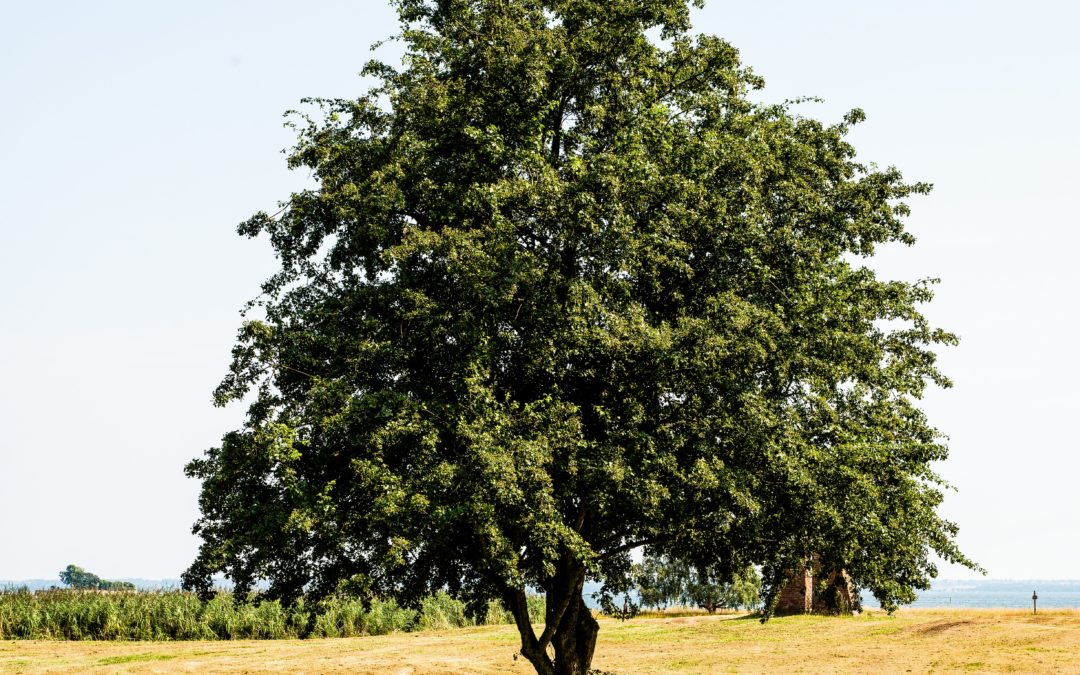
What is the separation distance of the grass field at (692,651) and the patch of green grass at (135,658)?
32 millimetres

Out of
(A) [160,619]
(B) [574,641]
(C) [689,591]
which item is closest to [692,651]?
(B) [574,641]

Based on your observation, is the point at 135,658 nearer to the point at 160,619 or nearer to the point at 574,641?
the point at 160,619

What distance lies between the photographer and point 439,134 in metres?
23.5

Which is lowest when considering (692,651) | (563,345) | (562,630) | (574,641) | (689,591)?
(692,651)

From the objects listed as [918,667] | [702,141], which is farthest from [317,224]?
[918,667]

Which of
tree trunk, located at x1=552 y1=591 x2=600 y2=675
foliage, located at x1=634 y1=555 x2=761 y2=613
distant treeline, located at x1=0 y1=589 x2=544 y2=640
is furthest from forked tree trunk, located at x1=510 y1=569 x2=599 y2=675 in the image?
distant treeline, located at x1=0 y1=589 x2=544 y2=640

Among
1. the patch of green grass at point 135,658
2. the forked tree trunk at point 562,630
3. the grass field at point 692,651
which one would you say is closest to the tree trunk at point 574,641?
the forked tree trunk at point 562,630

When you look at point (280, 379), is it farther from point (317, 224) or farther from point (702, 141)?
point (702, 141)

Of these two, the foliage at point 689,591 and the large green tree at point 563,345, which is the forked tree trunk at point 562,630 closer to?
the large green tree at point 563,345

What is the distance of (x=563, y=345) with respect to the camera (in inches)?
832

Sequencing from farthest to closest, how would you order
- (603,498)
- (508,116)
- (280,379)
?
(508,116), (280,379), (603,498)

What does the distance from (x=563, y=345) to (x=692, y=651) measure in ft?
65.4

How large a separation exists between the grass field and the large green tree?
8004 millimetres

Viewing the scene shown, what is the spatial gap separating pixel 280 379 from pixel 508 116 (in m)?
8.04
